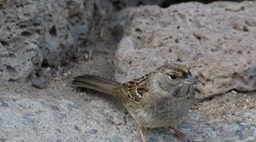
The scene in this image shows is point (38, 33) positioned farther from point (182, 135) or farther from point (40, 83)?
point (182, 135)

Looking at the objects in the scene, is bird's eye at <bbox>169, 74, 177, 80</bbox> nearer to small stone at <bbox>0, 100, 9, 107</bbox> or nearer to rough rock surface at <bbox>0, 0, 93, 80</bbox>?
rough rock surface at <bbox>0, 0, 93, 80</bbox>

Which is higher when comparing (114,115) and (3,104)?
(3,104)

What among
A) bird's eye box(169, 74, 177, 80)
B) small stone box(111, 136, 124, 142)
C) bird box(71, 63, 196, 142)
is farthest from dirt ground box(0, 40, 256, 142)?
bird's eye box(169, 74, 177, 80)

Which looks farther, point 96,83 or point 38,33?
point 96,83

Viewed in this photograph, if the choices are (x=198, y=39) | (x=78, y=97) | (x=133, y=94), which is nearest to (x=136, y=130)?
(x=133, y=94)

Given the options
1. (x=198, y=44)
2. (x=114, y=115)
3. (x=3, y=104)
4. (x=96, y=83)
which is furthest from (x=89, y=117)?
(x=198, y=44)

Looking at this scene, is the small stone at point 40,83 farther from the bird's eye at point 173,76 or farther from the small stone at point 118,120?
the bird's eye at point 173,76

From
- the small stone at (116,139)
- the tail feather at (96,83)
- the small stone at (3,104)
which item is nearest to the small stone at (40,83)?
the tail feather at (96,83)
